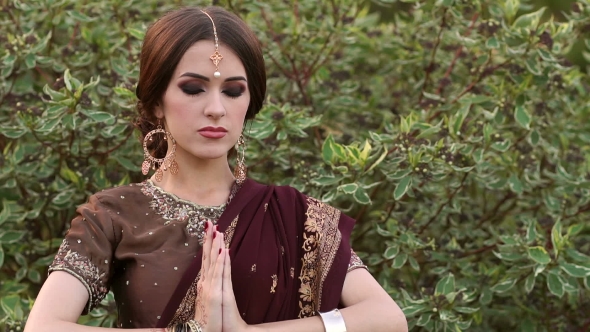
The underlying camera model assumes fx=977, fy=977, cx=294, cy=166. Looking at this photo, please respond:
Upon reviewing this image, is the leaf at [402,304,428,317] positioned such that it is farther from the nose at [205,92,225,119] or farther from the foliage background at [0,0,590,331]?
the nose at [205,92,225,119]

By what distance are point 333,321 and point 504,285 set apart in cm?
124

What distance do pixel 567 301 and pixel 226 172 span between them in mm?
1766

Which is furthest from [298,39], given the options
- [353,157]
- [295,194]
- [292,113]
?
[295,194]

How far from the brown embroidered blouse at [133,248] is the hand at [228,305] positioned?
0.17 m

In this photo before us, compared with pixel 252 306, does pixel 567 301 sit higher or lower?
lower

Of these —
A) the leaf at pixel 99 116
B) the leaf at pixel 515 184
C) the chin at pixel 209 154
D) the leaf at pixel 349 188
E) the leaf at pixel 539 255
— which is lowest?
the leaf at pixel 539 255

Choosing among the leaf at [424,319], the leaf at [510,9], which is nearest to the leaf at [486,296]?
the leaf at [424,319]

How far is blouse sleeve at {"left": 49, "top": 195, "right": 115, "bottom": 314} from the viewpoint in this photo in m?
2.33

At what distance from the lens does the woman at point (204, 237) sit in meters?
2.33

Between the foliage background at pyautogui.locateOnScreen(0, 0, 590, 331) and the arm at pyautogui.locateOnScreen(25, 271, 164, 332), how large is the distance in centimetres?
95

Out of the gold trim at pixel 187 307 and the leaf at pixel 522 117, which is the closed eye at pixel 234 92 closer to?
the gold trim at pixel 187 307

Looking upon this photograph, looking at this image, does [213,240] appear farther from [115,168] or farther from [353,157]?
[115,168]

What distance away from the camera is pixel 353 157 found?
323 cm

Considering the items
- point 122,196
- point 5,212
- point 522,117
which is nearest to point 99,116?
point 5,212
